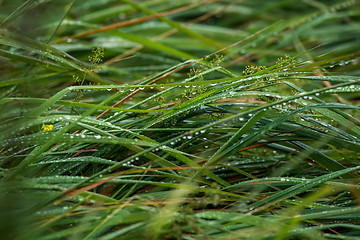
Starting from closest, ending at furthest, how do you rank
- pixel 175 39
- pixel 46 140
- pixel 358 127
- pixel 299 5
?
pixel 46 140
pixel 358 127
pixel 175 39
pixel 299 5

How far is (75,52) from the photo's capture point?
253 cm

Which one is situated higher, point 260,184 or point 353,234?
point 260,184

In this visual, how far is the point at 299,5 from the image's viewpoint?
3.18 m

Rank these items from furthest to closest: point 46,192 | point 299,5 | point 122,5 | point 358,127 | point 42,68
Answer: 1. point 299,5
2. point 122,5
3. point 42,68
4. point 358,127
5. point 46,192

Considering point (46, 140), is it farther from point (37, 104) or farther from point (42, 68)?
point (42, 68)

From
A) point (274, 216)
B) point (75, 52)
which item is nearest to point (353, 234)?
point (274, 216)

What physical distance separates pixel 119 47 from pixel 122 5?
0.64 meters

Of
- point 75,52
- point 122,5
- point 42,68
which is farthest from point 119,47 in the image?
point 42,68

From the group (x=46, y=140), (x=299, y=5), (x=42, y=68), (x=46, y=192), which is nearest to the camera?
(x=46, y=192)

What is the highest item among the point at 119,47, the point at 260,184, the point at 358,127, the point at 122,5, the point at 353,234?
the point at 122,5

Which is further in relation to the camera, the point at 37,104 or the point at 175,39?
the point at 175,39

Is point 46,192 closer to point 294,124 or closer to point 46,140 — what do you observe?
point 46,140

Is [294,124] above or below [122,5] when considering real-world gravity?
below

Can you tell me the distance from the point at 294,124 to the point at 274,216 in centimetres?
37
